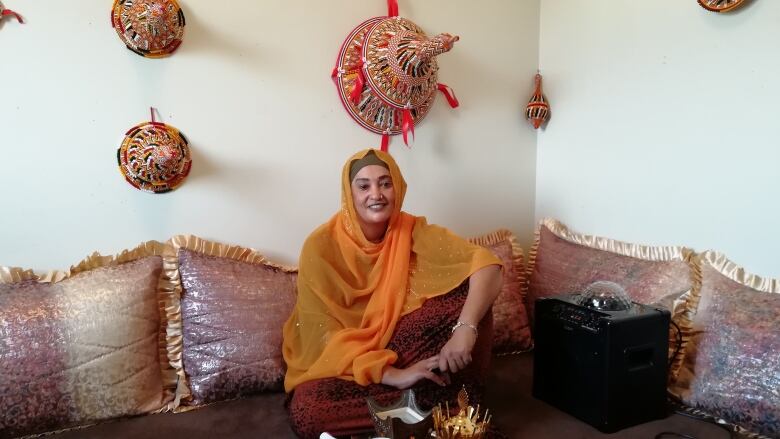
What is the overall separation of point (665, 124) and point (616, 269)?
0.59 m

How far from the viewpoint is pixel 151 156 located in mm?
1663

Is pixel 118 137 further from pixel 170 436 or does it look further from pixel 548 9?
pixel 548 9

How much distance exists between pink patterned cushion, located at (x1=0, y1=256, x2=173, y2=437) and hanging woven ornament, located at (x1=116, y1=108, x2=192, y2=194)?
286 millimetres

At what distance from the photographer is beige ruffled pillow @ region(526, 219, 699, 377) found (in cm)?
168

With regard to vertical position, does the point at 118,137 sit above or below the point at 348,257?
above

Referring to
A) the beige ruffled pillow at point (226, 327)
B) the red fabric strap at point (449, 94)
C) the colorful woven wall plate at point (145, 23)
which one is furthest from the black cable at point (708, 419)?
the colorful woven wall plate at point (145, 23)

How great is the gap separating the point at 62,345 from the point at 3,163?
60 cm

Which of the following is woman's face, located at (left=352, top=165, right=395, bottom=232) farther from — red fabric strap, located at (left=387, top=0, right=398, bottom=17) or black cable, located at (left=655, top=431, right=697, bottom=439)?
black cable, located at (left=655, top=431, right=697, bottom=439)

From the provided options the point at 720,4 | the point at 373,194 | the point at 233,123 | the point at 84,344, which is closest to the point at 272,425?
the point at 84,344

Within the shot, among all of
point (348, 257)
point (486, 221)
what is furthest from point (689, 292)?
point (348, 257)

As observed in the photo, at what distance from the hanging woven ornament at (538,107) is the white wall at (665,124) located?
46 mm

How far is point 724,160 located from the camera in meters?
1.72

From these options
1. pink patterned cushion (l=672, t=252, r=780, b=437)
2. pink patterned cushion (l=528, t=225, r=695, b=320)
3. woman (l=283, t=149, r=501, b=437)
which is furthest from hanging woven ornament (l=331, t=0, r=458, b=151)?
pink patterned cushion (l=672, t=252, r=780, b=437)

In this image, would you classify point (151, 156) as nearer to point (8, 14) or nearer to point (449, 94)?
point (8, 14)
